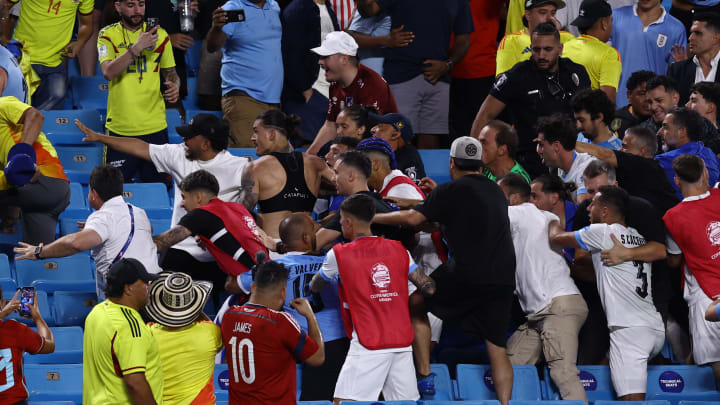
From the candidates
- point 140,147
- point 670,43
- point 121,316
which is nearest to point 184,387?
point 121,316

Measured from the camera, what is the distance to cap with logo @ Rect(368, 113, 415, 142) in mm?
7453

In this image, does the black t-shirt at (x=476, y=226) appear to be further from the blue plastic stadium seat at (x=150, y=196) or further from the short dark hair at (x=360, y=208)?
the blue plastic stadium seat at (x=150, y=196)

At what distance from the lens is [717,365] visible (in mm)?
6230

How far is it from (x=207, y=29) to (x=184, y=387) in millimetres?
5467

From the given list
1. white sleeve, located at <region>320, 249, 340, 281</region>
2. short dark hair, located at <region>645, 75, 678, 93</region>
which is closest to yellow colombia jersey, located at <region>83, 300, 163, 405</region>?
white sleeve, located at <region>320, 249, 340, 281</region>

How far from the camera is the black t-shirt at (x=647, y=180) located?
6.77 m

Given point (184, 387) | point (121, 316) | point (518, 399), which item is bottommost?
point (518, 399)

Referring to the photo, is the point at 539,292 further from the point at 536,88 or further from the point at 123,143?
the point at 123,143

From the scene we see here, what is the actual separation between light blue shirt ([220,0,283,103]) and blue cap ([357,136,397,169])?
2.38 metres

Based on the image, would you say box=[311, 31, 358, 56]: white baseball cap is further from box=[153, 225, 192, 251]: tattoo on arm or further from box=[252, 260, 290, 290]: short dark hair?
box=[252, 260, 290, 290]: short dark hair

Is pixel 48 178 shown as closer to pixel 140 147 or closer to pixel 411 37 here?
pixel 140 147

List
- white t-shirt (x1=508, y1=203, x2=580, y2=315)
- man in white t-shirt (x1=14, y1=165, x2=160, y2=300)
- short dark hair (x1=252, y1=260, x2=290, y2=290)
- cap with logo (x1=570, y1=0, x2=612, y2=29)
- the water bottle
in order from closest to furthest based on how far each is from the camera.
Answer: short dark hair (x1=252, y1=260, x2=290, y2=290) < white t-shirt (x1=508, y1=203, x2=580, y2=315) < man in white t-shirt (x1=14, y1=165, x2=160, y2=300) < cap with logo (x1=570, y1=0, x2=612, y2=29) < the water bottle

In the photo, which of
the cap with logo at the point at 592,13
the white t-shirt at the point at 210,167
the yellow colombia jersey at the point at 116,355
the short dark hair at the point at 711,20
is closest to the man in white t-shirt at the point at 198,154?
the white t-shirt at the point at 210,167

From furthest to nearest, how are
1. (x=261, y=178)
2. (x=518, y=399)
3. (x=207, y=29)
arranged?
(x=207, y=29)
(x=261, y=178)
(x=518, y=399)
